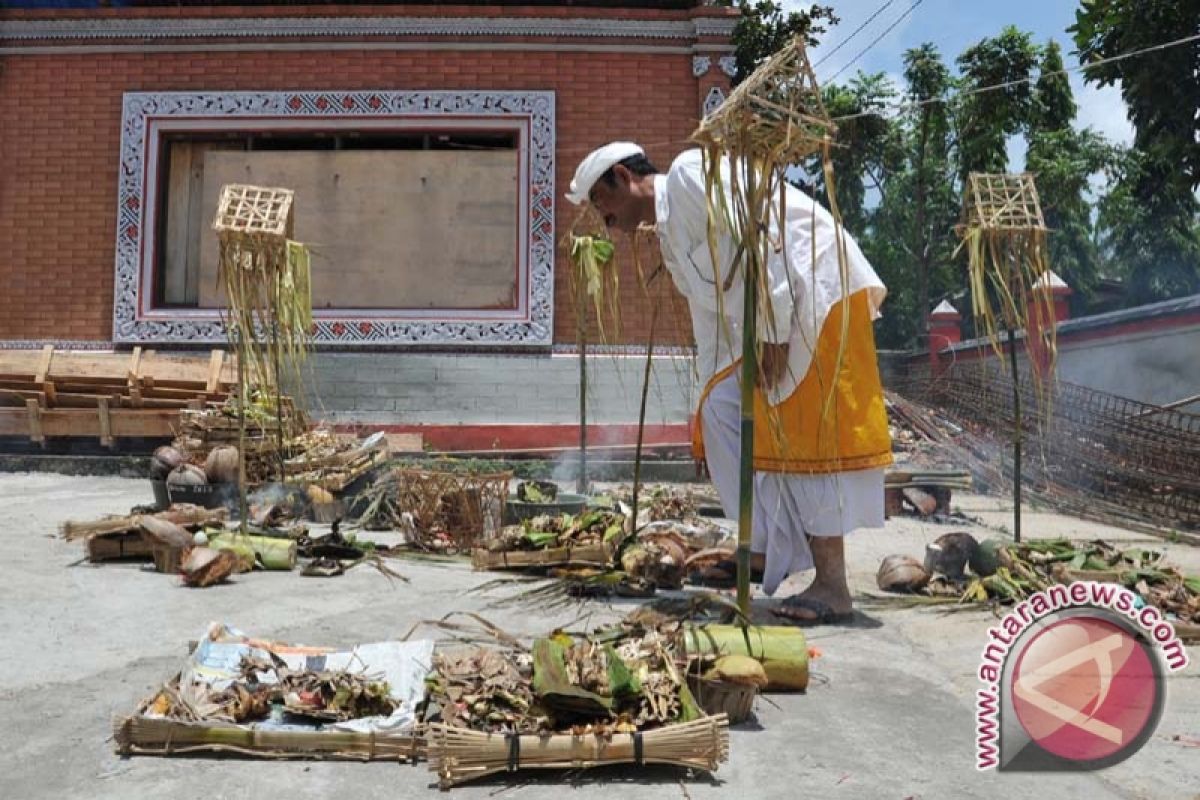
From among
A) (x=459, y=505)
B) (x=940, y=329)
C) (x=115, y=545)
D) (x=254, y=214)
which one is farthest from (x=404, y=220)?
(x=940, y=329)

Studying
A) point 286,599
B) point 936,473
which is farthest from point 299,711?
point 936,473

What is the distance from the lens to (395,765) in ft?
7.53

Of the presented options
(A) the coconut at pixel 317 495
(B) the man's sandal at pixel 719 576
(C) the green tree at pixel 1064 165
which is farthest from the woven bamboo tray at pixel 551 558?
(C) the green tree at pixel 1064 165

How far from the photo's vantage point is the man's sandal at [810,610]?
147 inches

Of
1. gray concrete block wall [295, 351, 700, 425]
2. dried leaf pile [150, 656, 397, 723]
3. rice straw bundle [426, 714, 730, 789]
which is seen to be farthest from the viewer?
gray concrete block wall [295, 351, 700, 425]

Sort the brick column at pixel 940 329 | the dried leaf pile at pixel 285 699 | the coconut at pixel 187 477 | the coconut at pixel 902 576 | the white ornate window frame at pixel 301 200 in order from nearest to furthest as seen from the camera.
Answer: the dried leaf pile at pixel 285 699
the coconut at pixel 902 576
the coconut at pixel 187 477
the white ornate window frame at pixel 301 200
the brick column at pixel 940 329

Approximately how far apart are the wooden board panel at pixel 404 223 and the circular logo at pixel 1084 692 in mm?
8876

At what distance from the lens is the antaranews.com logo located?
2.27 m

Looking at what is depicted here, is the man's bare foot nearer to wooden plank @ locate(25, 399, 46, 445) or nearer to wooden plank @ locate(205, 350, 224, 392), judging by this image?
wooden plank @ locate(205, 350, 224, 392)

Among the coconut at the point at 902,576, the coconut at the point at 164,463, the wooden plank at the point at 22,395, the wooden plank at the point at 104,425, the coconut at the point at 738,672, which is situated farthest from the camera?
the wooden plank at the point at 22,395

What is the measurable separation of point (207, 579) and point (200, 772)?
2181mm

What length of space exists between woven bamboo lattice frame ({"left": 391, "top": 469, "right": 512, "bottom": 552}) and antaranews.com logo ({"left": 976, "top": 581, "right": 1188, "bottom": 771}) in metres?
3.36

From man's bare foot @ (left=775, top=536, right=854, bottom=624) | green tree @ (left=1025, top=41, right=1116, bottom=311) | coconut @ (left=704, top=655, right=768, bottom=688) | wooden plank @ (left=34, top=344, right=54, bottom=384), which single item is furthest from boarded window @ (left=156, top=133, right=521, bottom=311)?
green tree @ (left=1025, top=41, right=1116, bottom=311)

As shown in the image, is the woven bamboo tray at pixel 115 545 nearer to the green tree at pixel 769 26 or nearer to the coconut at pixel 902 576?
the coconut at pixel 902 576
